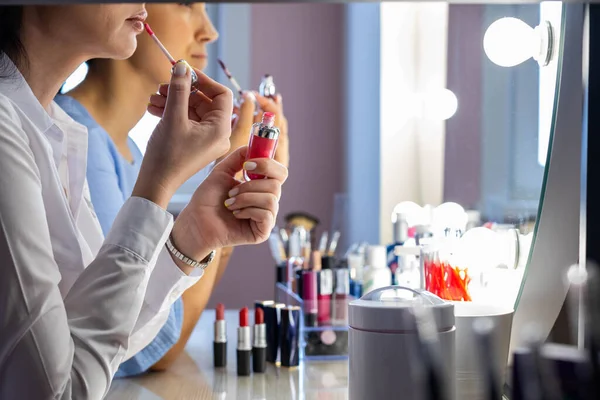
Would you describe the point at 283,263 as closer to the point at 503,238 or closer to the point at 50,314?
the point at 503,238

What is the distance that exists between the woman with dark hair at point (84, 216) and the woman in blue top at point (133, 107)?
274 millimetres

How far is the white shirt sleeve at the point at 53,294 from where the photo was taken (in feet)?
1.91

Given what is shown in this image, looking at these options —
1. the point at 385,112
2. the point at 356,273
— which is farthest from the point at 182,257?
the point at 385,112

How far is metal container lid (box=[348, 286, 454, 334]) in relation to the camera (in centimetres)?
63

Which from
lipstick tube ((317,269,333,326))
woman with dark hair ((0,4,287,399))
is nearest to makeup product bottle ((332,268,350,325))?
lipstick tube ((317,269,333,326))

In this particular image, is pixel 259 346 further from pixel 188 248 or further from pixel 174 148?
pixel 174 148

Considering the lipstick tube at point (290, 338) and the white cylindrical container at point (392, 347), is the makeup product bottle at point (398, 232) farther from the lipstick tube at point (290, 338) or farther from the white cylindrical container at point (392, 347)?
the white cylindrical container at point (392, 347)

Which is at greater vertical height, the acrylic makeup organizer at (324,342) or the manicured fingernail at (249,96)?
the manicured fingernail at (249,96)

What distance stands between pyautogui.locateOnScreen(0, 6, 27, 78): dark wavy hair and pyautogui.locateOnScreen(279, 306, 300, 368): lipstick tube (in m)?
0.61

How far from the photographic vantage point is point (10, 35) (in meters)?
0.82

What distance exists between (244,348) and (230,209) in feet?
1.02

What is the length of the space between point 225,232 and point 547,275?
408 mm

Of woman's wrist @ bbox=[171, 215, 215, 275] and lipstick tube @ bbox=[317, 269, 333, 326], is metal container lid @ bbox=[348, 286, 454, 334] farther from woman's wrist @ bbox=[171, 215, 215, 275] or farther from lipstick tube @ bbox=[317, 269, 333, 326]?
lipstick tube @ bbox=[317, 269, 333, 326]

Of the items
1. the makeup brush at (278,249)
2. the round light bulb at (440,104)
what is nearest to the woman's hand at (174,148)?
the round light bulb at (440,104)
